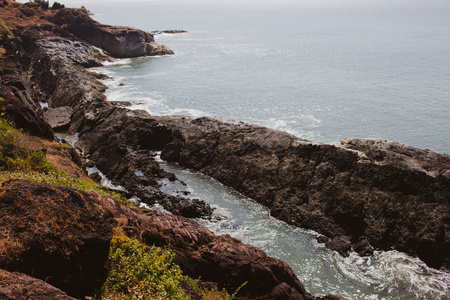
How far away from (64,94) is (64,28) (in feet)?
206

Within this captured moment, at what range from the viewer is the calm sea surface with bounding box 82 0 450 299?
23.3 m

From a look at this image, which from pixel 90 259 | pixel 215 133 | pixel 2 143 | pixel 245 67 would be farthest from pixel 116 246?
pixel 245 67

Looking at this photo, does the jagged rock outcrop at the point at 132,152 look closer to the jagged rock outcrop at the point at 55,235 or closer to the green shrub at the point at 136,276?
the jagged rock outcrop at the point at 55,235

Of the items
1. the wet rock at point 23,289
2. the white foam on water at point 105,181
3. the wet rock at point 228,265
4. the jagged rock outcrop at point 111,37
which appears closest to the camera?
the wet rock at point 23,289

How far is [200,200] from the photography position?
102ft

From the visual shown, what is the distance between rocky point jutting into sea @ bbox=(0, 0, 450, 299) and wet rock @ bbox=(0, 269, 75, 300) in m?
0.03

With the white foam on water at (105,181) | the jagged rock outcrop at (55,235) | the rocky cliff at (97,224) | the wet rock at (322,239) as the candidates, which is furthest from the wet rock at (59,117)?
the wet rock at (322,239)

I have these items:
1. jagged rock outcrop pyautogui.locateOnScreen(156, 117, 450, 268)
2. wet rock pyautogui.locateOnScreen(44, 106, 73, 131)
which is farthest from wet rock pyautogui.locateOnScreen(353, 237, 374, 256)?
wet rock pyautogui.locateOnScreen(44, 106, 73, 131)

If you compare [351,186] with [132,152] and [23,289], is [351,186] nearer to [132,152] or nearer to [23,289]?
[132,152]

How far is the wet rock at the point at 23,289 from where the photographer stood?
754cm

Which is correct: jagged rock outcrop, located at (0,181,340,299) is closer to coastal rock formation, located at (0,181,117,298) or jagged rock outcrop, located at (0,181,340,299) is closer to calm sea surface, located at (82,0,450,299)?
coastal rock formation, located at (0,181,117,298)

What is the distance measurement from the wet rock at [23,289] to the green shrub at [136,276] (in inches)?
103

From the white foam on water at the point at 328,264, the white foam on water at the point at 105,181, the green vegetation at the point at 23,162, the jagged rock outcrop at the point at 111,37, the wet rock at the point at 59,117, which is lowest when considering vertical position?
the white foam on water at the point at 328,264

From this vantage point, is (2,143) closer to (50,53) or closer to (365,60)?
(50,53)
